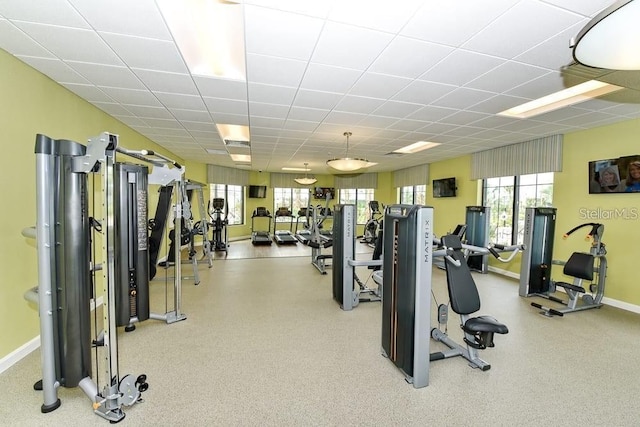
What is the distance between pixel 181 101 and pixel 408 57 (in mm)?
2757

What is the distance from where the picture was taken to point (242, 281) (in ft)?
16.8

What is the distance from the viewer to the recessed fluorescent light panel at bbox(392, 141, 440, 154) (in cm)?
588

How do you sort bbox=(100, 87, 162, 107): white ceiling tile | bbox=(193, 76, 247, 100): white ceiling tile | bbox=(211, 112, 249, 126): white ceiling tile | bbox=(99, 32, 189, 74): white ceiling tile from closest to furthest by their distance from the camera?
bbox=(99, 32, 189, 74): white ceiling tile, bbox=(193, 76, 247, 100): white ceiling tile, bbox=(100, 87, 162, 107): white ceiling tile, bbox=(211, 112, 249, 126): white ceiling tile

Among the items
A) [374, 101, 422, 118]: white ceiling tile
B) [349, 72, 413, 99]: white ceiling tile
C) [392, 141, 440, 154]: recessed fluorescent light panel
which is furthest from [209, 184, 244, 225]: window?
[349, 72, 413, 99]: white ceiling tile

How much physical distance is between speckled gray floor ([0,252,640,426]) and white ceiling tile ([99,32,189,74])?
270 centimetres

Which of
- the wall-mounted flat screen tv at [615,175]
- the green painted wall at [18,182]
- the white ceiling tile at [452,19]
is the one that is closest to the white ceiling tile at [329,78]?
the white ceiling tile at [452,19]

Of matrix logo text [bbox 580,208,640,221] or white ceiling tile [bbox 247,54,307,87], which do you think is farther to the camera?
matrix logo text [bbox 580,208,640,221]

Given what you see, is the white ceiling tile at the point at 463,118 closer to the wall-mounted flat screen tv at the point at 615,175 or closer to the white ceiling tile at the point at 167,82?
the wall-mounted flat screen tv at the point at 615,175

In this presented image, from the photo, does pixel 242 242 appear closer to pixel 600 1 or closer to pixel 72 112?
pixel 72 112

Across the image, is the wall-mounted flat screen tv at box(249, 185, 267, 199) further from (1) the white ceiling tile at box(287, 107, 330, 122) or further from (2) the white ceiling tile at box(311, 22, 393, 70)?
(2) the white ceiling tile at box(311, 22, 393, 70)

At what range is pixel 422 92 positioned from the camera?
3156 mm

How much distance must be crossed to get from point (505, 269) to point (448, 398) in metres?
4.84

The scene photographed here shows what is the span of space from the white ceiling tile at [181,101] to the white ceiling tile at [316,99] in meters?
1.24

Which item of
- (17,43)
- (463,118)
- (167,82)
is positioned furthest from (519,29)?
(17,43)
